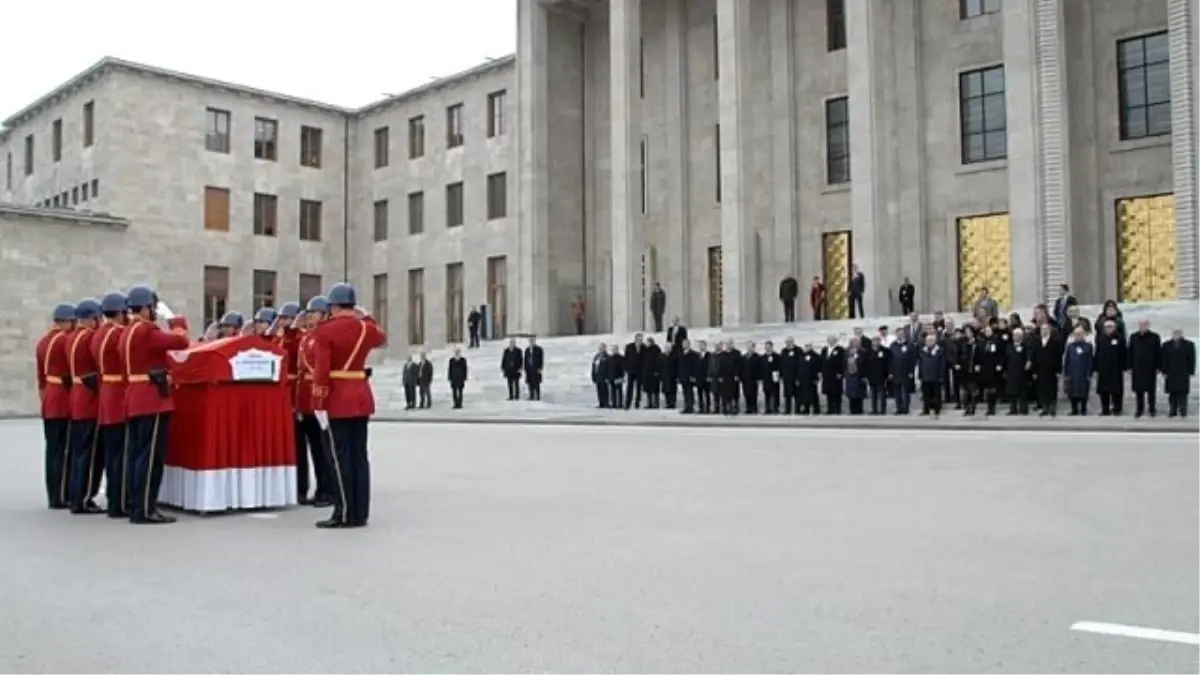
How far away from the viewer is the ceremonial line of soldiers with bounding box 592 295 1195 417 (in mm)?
21672

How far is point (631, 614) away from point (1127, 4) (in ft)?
109

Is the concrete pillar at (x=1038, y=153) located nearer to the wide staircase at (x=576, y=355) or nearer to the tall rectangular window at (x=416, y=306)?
the wide staircase at (x=576, y=355)

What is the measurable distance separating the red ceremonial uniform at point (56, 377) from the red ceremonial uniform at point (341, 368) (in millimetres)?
3432

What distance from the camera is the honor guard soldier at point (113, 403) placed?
10430 millimetres

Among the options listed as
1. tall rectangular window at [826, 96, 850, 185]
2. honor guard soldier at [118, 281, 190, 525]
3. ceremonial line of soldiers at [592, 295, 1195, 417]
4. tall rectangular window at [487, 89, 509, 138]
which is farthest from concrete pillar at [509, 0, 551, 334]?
honor guard soldier at [118, 281, 190, 525]

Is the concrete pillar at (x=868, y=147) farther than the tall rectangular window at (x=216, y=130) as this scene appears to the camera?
No

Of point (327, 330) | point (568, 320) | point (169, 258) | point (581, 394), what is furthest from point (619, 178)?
point (327, 330)

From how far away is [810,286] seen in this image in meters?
39.8

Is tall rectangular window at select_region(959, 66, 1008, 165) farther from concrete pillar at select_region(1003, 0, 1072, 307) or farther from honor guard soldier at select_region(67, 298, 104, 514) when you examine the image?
honor guard soldier at select_region(67, 298, 104, 514)

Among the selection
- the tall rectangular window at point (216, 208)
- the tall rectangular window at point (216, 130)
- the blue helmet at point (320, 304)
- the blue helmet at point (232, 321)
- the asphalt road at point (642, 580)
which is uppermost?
the tall rectangular window at point (216, 130)

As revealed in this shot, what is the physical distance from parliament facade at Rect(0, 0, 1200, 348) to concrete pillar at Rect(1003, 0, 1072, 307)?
0.07 m

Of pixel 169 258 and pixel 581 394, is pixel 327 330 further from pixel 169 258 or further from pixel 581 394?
pixel 169 258

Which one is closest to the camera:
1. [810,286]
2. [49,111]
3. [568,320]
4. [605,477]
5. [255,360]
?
[255,360]

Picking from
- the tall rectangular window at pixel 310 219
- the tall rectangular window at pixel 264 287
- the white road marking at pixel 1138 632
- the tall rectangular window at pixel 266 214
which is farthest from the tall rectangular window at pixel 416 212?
the white road marking at pixel 1138 632
